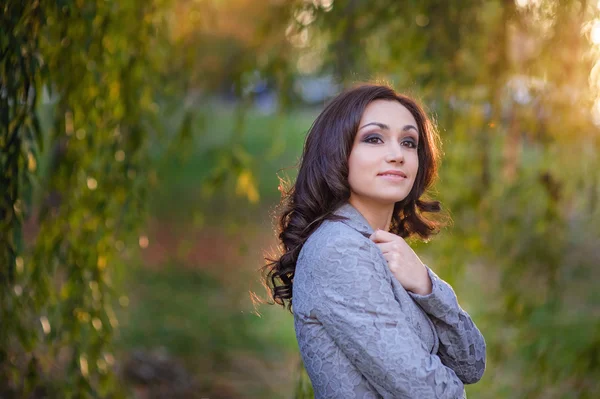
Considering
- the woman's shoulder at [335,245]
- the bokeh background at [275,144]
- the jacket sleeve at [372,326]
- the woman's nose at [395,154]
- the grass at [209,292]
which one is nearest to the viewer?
the jacket sleeve at [372,326]

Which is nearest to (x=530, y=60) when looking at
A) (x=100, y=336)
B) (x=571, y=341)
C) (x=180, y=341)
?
(x=571, y=341)

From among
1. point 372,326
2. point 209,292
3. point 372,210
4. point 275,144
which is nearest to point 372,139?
point 372,210

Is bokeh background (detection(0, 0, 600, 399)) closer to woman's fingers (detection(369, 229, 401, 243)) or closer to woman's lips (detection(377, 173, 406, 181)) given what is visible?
woman's lips (detection(377, 173, 406, 181))

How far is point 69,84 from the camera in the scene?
2.52 meters

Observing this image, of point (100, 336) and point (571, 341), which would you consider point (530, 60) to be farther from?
point (100, 336)

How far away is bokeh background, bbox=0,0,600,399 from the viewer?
244 centimetres

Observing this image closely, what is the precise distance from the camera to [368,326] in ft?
4.58

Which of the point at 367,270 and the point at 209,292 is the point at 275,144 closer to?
the point at 367,270

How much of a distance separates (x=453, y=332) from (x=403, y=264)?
0.66ft

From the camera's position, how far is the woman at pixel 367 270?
4.60 ft

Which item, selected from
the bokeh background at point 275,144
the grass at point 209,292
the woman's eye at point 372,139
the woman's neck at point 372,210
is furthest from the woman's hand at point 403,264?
the grass at point 209,292

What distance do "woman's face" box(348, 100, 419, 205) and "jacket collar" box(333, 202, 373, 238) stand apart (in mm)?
38

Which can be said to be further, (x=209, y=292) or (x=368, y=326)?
(x=209, y=292)

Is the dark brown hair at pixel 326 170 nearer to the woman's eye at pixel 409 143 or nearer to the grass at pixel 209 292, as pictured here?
the woman's eye at pixel 409 143
